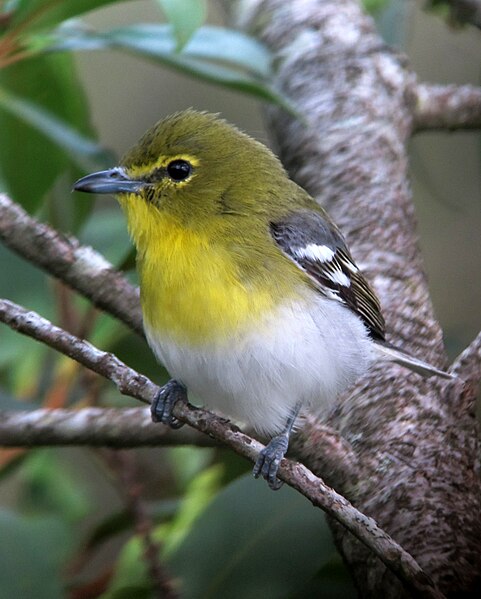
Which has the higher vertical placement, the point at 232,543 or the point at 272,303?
the point at 272,303

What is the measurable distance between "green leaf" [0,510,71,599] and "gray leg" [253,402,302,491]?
0.55 meters

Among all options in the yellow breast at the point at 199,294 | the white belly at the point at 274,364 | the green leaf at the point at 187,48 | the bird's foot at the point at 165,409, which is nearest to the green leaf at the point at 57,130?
the green leaf at the point at 187,48

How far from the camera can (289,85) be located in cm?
326

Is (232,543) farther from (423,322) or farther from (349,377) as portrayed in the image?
(423,322)

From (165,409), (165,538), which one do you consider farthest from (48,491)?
(165,409)

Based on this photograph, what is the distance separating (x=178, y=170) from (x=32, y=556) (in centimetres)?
103

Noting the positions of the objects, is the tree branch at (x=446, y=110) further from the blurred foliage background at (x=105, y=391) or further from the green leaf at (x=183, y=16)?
the green leaf at (x=183, y=16)

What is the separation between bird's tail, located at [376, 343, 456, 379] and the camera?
7.44ft

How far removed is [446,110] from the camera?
3.30m

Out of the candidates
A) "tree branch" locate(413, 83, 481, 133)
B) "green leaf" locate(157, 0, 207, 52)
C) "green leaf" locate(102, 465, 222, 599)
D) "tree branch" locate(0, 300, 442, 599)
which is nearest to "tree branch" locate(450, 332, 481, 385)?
"tree branch" locate(0, 300, 442, 599)

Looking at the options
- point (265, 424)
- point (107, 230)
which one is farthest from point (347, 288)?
point (107, 230)

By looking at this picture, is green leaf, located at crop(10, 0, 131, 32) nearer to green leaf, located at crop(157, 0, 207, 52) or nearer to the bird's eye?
green leaf, located at crop(157, 0, 207, 52)

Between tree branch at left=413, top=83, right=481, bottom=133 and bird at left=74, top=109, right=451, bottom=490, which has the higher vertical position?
tree branch at left=413, top=83, right=481, bottom=133

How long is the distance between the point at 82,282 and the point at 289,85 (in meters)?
1.36
